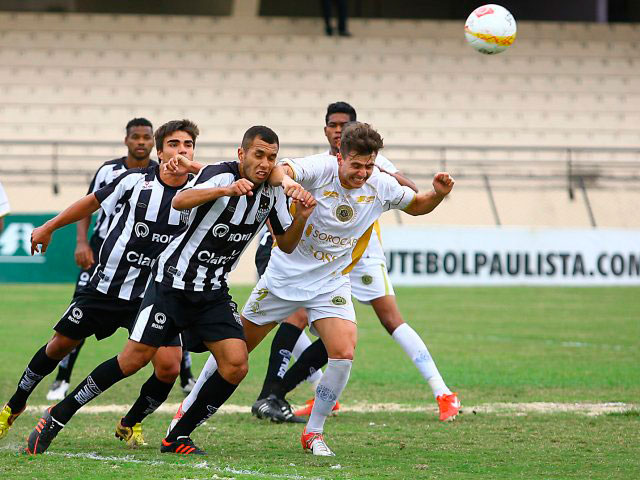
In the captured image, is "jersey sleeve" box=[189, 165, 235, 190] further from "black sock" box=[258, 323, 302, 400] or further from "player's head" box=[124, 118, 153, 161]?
"player's head" box=[124, 118, 153, 161]

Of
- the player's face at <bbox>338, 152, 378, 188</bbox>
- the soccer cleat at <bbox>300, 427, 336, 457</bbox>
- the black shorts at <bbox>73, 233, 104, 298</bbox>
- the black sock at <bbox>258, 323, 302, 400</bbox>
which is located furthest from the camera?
the black shorts at <bbox>73, 233, 104, 298</bbox>

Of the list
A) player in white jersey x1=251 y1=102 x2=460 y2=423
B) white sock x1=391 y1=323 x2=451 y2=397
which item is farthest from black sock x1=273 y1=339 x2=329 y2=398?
white sock x1=391 y1=323 x2=451 y2=397

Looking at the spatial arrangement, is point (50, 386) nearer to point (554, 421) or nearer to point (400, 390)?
point (400, 390)

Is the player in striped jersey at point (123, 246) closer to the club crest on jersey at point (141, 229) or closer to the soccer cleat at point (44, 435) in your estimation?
the club crest on jersey at point (141, 229)

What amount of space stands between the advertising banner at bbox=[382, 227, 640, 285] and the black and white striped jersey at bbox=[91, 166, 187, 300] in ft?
46.2

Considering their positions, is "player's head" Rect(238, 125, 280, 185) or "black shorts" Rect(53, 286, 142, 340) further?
"black shorts" Rect(53, 286, 142, 340)

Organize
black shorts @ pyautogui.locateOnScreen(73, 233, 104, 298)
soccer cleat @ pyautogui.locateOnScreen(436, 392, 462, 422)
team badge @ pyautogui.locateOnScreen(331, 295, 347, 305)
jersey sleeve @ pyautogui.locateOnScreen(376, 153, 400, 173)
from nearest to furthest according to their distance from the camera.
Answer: team badge @ pyautogui.locateOnScreen(331, 295, 347, 305)
soccer cleat @ pyautogui.locateOnScreen(436, 392, 462, 422)
jersey sleeve @ pyautogui.locateOnScreen(376, 153, 400, 173)
black shorts @ pyautogui.locateOnScreen(73, 233, 104, 298)

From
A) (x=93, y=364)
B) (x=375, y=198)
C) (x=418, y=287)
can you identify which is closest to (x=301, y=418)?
(x=375, y=198)

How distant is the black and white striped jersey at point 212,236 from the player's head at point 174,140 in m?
0.63

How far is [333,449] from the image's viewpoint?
6109 millimetres

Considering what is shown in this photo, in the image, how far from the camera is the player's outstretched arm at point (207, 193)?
5348 mm

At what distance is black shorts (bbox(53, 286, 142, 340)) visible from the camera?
6312 mm

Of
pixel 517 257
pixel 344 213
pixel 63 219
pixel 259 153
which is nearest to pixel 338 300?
pixel 344 213

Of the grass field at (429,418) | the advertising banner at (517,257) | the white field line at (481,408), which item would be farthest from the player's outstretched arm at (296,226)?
the advertising banner at (517,257)
